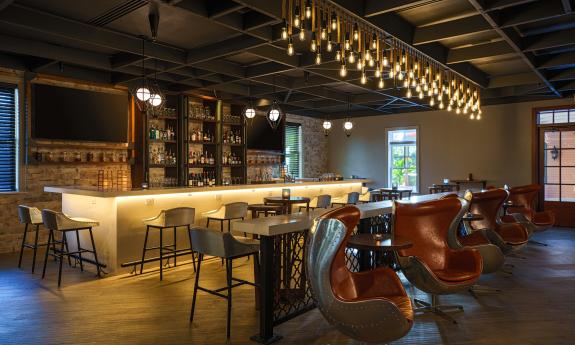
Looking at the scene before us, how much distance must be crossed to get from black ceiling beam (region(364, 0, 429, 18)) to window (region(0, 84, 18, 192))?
5750 mm

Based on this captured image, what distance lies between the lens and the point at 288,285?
13.2 feet

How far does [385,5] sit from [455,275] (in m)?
2.70

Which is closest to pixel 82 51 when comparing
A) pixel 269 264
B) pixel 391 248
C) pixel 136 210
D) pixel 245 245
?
pixel 136 210

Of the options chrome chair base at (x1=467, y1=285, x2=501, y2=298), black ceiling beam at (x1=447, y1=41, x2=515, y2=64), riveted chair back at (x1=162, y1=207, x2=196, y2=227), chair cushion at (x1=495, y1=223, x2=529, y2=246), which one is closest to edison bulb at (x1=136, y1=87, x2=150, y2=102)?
riveted chair back at (x1=162, y1=207, x2=196, y2=227)

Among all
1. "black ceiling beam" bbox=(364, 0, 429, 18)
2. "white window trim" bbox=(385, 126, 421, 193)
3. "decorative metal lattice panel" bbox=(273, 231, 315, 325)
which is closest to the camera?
"decorative metal lattice panel" bbox=(273, 231, 315, 325)

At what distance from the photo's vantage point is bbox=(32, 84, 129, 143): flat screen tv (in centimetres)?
687

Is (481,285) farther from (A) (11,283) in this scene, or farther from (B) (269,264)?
(A) (11,283)

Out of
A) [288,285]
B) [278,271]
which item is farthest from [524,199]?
[278,271]

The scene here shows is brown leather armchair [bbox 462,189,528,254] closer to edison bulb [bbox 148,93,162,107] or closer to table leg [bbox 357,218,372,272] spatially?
table leg [bbox 357,218,372,272]

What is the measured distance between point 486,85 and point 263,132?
198 inches

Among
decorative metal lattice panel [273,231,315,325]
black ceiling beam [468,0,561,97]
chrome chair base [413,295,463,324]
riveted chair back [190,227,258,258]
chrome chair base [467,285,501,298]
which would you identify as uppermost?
black ceiling beam [468,0,561,97]

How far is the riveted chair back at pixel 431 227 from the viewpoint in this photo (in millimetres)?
3674

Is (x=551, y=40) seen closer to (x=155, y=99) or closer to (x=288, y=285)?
(x=288, y=285)

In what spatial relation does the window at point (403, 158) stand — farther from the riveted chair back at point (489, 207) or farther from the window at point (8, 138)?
the window at point (8, 138)
